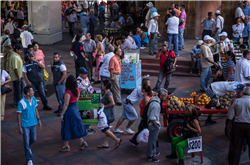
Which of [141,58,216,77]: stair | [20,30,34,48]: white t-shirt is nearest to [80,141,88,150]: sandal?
[141,58,216,77]: stair

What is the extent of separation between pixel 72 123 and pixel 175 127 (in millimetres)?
2391

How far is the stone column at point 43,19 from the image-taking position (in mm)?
18859

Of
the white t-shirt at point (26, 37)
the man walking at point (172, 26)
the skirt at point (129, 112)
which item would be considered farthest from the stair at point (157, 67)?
the skirt at point (129, 112)

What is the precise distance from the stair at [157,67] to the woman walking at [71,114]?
7.03m

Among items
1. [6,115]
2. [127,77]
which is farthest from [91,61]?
[6,115]

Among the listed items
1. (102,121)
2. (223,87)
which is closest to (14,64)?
(102,121)

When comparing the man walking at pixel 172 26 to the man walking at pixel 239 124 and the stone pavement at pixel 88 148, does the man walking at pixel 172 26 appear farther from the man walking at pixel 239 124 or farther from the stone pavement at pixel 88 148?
the man walking at pixel 239 124

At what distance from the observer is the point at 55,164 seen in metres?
6.63

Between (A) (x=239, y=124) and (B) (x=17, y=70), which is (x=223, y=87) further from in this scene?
(B) (x=17, y=70)

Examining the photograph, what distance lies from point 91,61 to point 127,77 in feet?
6.50

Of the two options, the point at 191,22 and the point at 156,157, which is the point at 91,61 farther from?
the point at 191,22

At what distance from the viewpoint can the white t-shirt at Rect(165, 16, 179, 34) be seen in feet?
45.6

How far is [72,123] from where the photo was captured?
687 centimetres

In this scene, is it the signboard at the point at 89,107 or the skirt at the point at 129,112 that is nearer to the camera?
the signboard at the point at 89,107
